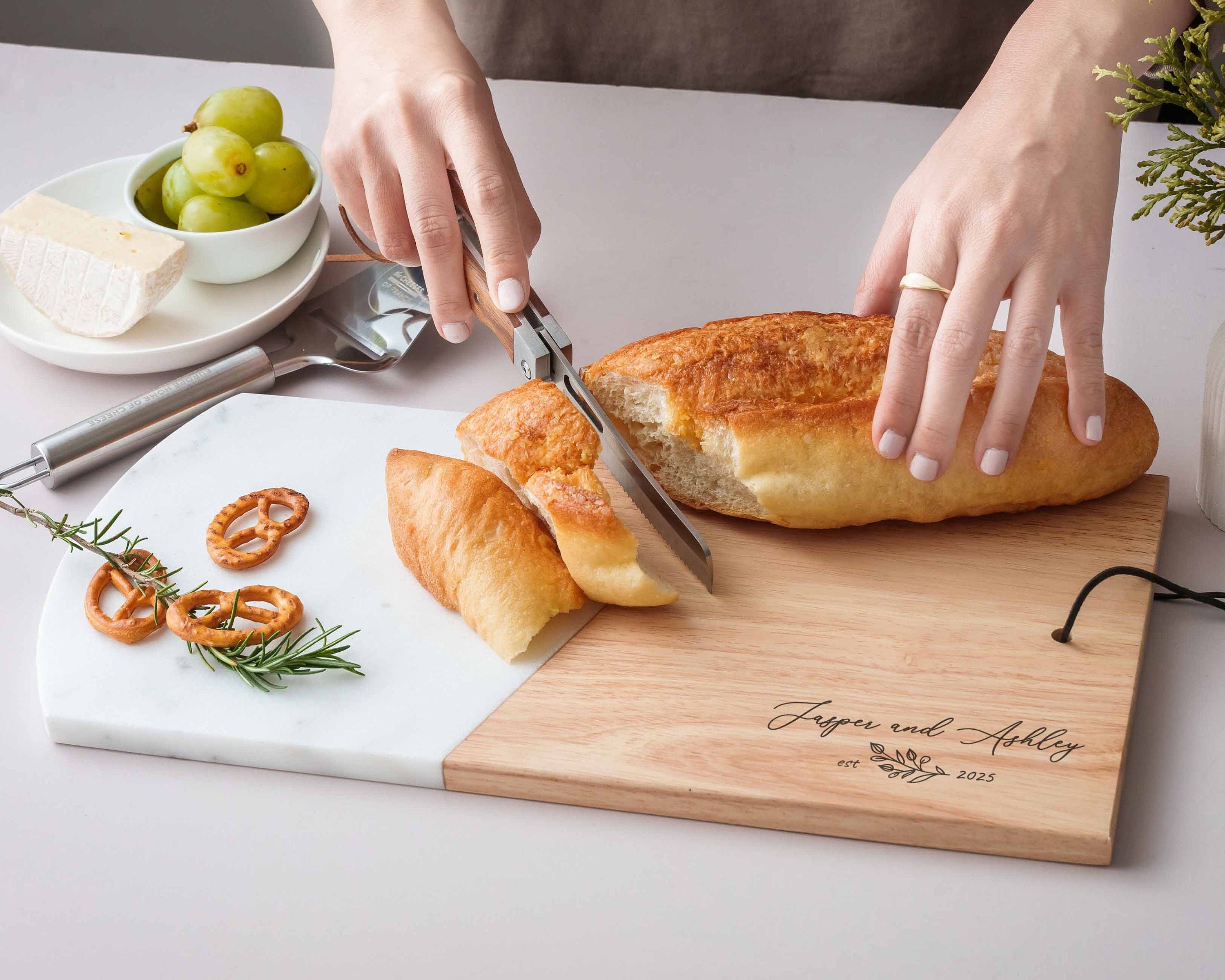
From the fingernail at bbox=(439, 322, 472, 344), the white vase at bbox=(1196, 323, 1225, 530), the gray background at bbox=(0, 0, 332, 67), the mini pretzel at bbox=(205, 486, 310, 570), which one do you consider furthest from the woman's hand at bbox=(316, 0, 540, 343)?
the gray background at bbox=(0, 0, 332, 67)

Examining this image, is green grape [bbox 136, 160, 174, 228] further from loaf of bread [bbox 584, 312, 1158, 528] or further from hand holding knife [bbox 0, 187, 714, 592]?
loaf of bread [bbox 584, 312, 1158, 528]

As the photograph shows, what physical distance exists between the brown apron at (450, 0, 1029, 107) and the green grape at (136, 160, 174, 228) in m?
0.93

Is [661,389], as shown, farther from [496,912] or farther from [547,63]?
[547,63]

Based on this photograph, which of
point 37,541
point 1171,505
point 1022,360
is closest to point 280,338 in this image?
point 37,541

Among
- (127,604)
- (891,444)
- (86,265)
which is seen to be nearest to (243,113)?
(86,265)

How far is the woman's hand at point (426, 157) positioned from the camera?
1.67 metres

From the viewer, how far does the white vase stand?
5.43ft

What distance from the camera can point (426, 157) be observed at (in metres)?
1.72

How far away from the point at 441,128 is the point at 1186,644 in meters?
1.37

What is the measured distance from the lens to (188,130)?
213 centimetres

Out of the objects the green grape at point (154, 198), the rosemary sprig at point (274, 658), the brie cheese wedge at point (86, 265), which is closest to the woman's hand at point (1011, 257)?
the rosemary sprig at point (274, 658)

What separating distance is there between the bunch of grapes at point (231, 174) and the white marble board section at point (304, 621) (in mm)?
435

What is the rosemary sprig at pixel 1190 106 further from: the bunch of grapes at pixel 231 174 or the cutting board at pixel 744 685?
the bunch of grapes at pixel 231 174

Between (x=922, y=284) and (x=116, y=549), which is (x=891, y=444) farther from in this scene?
(x=116, y=549)
